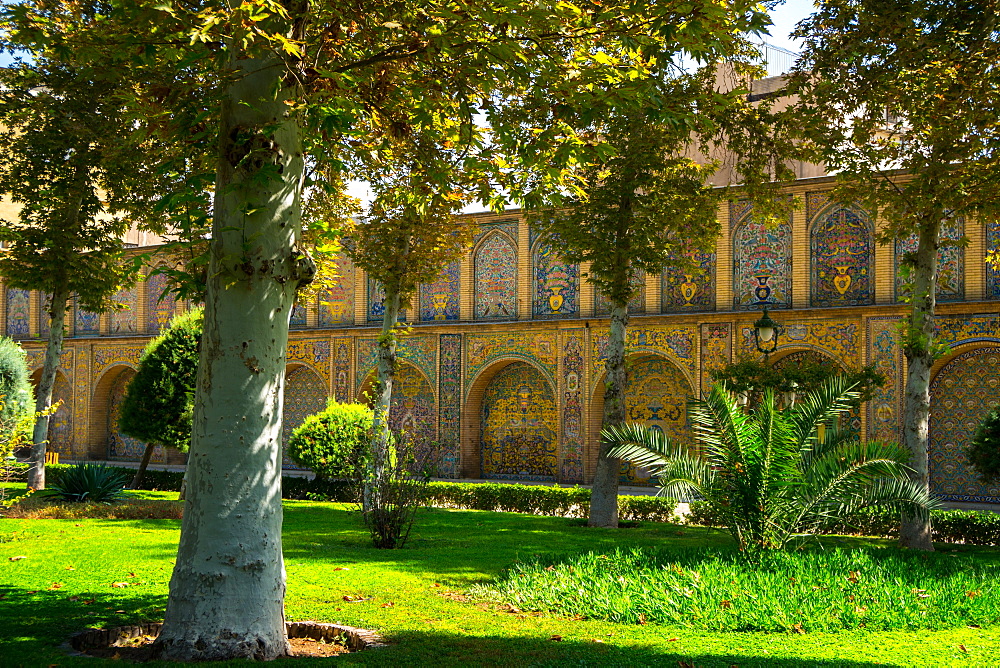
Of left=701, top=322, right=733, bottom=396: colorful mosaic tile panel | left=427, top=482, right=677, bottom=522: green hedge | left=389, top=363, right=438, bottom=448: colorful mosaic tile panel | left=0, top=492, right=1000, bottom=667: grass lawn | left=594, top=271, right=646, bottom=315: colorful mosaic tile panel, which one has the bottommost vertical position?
left=427, top=482, right=677, bottom=522: green hedge

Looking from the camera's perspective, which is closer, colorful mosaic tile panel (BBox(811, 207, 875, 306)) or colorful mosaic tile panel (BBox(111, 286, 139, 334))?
colorful mosaic tile panel (BBox(811, 207, 875, 306))

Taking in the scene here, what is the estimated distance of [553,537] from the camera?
1315 centimetres

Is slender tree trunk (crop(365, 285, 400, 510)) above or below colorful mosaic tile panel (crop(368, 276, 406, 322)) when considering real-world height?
below

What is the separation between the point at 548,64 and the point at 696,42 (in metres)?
0.95

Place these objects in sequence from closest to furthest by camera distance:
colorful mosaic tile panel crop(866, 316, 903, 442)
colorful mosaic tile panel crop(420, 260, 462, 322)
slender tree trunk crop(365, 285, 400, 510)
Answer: slender tree trunk crop(365, 285, 400, 510) < colorful mosaic tile panel crop(866, 316, 903, 442) < colorful mosaic tile panel crop(420, 260, 462, 322)

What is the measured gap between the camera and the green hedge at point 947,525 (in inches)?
540

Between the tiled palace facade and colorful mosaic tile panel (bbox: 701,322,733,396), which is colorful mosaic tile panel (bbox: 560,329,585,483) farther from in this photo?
colorful mosaic tile panel (bbox: 701,322,733,396)

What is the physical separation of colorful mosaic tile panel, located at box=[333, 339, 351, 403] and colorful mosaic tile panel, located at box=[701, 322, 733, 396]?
34.7ft

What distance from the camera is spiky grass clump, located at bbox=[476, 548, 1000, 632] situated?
277 inches

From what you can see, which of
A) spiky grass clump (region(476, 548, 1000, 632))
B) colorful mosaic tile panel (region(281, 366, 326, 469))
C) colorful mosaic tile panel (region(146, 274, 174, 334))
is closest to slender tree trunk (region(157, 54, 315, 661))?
spiky grass clump (region(476, 548, 1000, 632))

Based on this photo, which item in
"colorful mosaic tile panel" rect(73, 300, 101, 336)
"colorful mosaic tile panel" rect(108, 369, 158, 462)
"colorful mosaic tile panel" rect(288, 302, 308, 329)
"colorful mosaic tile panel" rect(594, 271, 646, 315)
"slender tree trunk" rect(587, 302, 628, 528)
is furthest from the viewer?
"colorful mosaic tile panel" rect(73, 300, 101, 336)

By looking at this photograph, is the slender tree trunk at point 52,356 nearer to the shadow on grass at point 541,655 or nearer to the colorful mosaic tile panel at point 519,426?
the colorful mosaic tile panel at point 519,426

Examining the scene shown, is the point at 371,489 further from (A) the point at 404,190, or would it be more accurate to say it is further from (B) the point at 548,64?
(B) the point at 548,64

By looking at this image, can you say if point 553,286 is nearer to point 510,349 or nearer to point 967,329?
point 510,349
